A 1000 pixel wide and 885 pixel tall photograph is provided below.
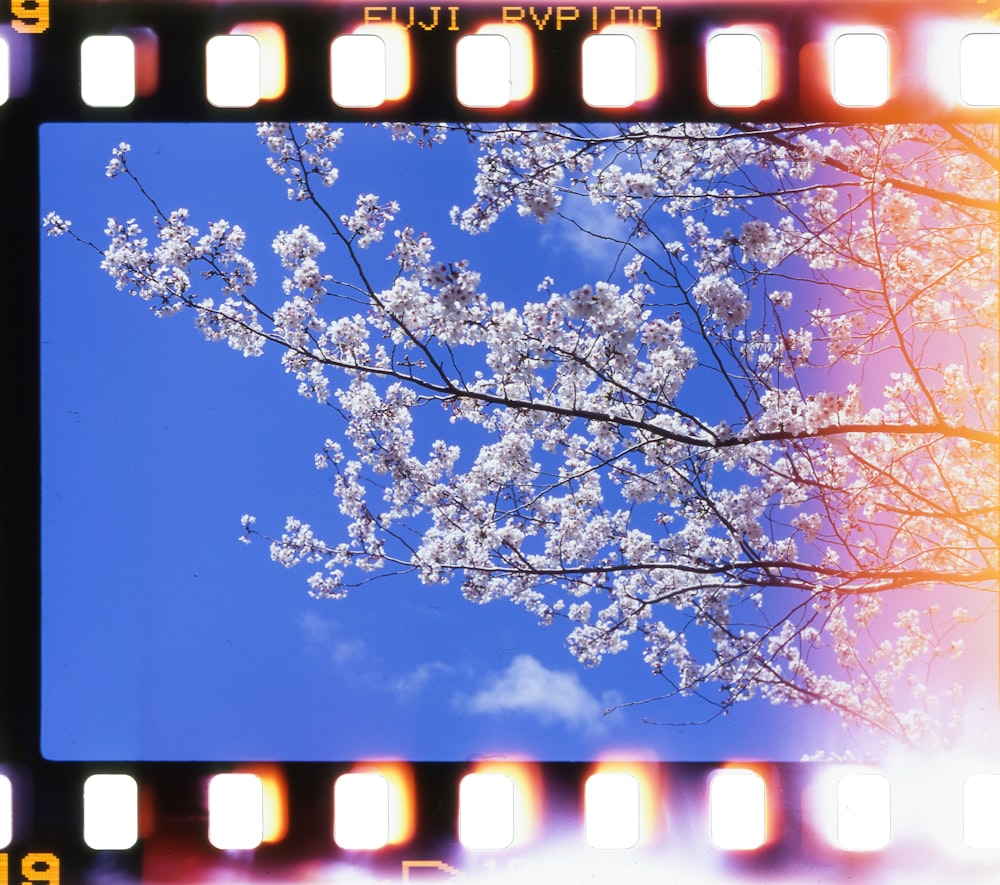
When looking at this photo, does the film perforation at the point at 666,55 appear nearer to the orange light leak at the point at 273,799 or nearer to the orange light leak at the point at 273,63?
the orange light leak at the point at 273,63

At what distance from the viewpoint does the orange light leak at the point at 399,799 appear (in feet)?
8.21

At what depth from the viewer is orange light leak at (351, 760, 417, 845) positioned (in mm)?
2504

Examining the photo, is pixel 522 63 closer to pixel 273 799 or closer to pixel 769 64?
pixel 769 64

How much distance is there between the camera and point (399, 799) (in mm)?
2527

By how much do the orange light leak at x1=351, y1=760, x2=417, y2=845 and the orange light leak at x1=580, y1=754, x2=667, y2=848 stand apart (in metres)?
0.80

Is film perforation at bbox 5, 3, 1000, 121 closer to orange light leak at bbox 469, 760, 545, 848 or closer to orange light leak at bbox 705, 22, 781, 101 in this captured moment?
orange light leak at bbox 705, 22, 781, 101

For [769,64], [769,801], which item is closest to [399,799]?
[769,801]

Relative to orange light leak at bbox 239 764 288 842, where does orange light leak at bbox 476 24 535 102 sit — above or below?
above

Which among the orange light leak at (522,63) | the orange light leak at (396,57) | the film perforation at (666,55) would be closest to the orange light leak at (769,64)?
the film perforation at (666,55)

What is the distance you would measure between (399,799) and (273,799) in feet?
1.95

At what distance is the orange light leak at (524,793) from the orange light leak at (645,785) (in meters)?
0.22

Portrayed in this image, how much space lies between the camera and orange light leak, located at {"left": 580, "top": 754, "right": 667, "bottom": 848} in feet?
8.18

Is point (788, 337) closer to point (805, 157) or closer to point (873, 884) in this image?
point (805, 157)

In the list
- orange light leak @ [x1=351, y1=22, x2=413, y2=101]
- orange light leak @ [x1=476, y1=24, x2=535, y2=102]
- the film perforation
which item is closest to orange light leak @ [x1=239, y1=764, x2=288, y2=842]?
the film perforation
